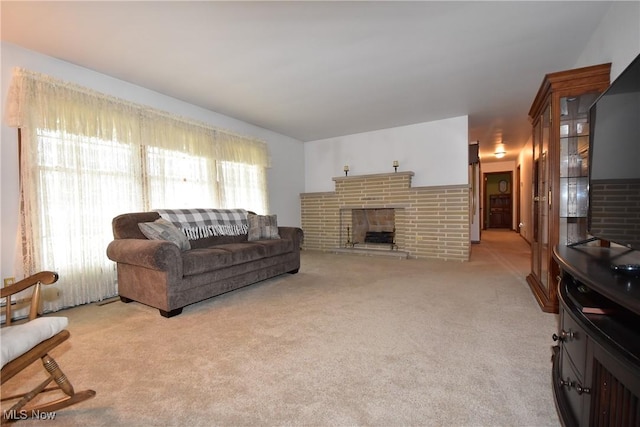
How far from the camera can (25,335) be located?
44.3 inches

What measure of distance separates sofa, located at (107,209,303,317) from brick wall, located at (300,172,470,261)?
194 centimetres

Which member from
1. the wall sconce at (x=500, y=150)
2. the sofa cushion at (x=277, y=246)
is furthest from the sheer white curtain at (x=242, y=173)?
the wall sconce at (x=500, y=150)

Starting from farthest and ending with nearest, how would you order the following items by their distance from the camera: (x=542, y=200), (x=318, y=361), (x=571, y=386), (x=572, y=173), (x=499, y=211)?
(x=499, y=211), (x=542, y=200), (x=572, y=173), (x=318, y=361), (x=571, y=386)

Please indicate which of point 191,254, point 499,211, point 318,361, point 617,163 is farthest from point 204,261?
point 499,211

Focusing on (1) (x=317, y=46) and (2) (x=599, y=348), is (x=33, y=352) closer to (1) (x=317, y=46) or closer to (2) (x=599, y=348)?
(2) (x=599, y=348)

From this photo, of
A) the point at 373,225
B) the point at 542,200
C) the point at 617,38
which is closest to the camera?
the point at 617,38

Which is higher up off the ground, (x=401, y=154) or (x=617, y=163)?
(x=401, y=154)

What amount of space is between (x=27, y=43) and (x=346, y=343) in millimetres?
3508

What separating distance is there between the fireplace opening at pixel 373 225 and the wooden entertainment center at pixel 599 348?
13.3 feet

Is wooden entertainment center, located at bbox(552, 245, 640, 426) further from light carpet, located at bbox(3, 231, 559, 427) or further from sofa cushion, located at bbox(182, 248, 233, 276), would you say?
sofa cushion, located at bbox(182, 248, 233, 276)

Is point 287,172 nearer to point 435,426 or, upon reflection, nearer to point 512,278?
point 512,278

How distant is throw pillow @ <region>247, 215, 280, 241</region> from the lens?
3.74 m

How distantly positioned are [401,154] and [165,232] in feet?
13.0

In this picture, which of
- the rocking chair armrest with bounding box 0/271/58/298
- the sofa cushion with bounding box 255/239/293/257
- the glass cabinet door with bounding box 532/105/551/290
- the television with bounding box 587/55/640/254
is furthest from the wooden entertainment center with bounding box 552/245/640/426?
the sofa cushion with bounding box 255/239/293/257
